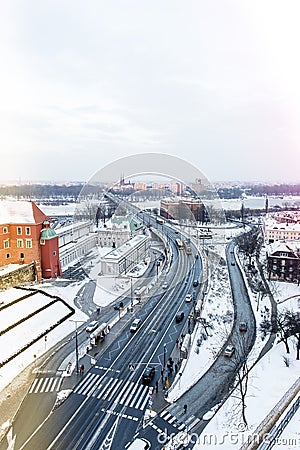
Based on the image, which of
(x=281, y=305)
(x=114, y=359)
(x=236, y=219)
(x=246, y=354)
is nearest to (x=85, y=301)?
(x=114, y=359)

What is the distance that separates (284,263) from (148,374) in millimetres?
16819

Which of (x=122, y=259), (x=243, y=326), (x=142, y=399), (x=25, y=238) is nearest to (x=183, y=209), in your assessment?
(x=122, y=259)

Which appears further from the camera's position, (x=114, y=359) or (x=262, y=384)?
(x=114, y=359)

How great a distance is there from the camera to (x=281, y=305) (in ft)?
66.3

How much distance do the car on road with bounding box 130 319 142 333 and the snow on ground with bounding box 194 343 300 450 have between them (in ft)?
19.3

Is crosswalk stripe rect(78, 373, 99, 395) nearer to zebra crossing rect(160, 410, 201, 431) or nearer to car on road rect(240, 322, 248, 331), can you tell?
zebra crossing rect(160, 410, 201, 431)

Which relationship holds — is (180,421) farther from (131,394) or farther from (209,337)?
(209,337)

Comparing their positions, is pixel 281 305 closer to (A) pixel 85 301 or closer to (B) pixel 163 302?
(B) pixel 163 302

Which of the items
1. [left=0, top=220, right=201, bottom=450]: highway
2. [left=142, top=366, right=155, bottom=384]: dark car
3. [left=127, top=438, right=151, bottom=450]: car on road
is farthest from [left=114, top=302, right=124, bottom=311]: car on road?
[left=127, top=438, right=151, bottom=450]: car on road

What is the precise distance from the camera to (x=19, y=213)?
69.5 feet

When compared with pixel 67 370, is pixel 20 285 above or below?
above

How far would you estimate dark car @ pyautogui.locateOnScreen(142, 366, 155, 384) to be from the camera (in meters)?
11.9

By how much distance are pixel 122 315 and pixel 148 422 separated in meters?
7.90

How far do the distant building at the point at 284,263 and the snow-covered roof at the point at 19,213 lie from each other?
17812 millimetres
